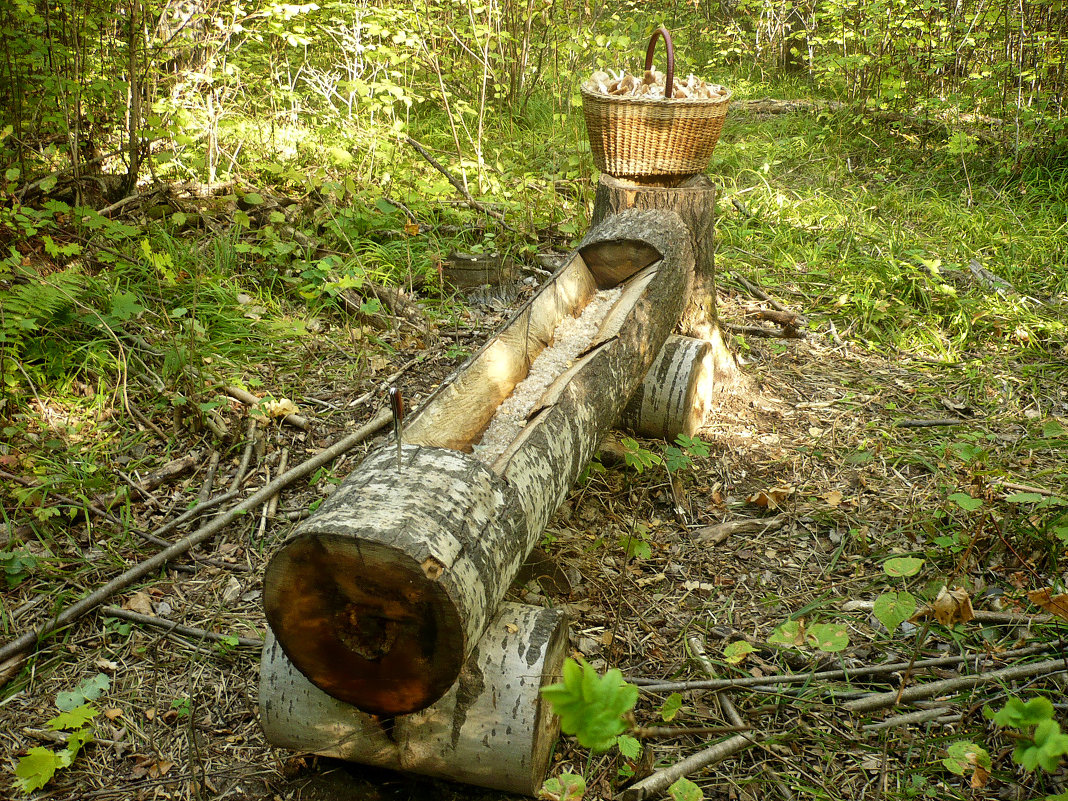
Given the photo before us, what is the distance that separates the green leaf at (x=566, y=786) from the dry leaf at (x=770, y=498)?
1.55m

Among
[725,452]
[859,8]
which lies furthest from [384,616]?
[859,8]

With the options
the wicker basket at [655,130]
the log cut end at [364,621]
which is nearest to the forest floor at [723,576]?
the log cut end at [364,621]

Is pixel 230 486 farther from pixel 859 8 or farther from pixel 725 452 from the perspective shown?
pixel 859 8

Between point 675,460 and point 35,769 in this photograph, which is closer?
point 35,769

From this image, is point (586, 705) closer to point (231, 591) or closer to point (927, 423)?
point (231, 591)

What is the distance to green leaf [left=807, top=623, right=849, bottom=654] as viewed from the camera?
177 centimetres

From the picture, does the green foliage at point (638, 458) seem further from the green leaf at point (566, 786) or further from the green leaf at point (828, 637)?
the green leaf at point (566, 786)

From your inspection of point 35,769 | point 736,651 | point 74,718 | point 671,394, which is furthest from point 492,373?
point 35,769

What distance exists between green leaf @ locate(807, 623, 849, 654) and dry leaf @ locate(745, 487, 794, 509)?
1.12m

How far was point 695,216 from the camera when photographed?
3398 millimetres

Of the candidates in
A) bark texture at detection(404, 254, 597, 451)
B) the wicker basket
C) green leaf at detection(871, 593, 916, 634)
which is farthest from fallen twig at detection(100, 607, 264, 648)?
the wicker basket

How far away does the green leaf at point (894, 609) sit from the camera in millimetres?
1726

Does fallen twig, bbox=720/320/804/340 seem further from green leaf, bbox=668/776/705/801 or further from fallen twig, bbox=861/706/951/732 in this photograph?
green leaf, bbox=668/776/705/801

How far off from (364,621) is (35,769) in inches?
39.0
